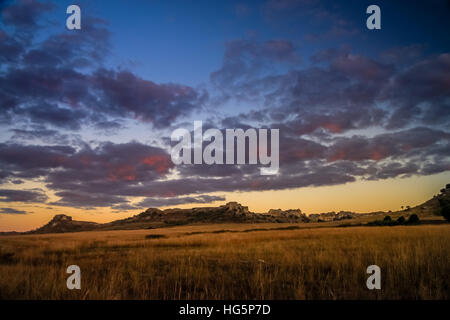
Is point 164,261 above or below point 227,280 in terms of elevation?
below

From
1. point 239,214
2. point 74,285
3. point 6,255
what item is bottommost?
point 239,214

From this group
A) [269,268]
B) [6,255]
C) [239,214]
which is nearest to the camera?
[269,268]
